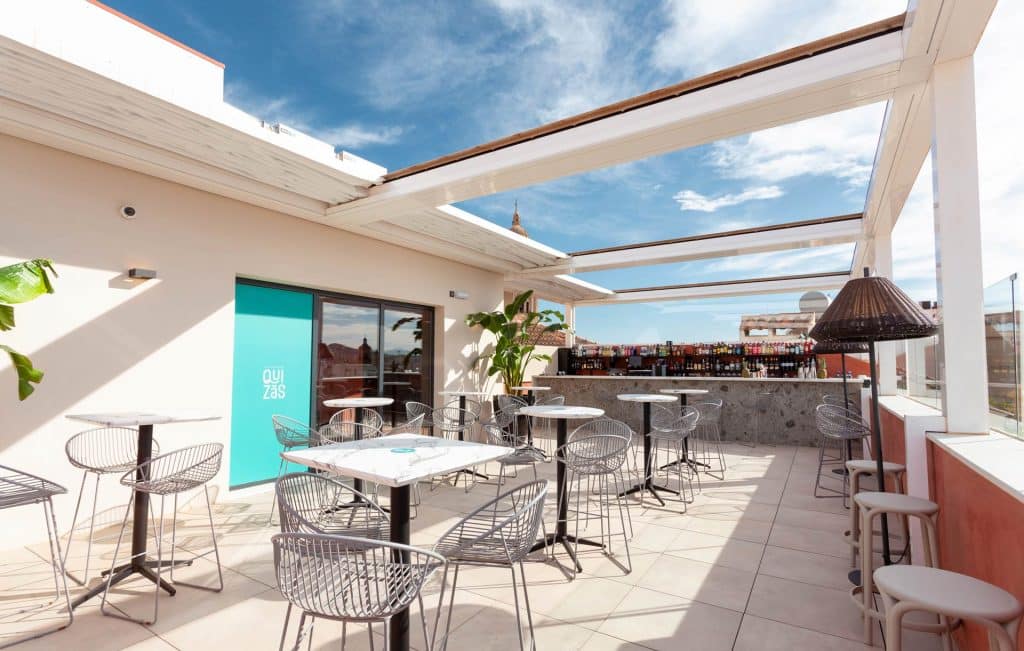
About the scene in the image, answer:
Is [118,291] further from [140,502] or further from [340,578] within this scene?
[340,578]

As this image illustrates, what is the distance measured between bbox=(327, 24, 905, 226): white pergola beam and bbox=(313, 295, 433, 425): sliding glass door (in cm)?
213

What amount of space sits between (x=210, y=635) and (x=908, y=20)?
461cm

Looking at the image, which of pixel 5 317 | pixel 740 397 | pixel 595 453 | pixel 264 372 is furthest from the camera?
pixel 740 397

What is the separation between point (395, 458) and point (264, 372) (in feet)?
11.9

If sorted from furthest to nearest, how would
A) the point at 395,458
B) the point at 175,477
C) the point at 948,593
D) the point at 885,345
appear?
1. the point at 885,345
2. the point at 175,477
3. the point at 395,458
4. the point at 948,593

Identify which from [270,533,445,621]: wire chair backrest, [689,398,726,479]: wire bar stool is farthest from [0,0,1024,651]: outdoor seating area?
[689,398,726,479]: wire bar stool

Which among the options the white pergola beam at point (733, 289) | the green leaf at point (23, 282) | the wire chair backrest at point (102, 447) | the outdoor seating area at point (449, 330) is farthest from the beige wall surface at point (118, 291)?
the white pergola beam at point (733, 289)

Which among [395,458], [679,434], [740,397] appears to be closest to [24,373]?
[395,458]

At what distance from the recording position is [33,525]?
11.9 feet

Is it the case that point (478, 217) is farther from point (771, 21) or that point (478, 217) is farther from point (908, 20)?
point (908, 20)

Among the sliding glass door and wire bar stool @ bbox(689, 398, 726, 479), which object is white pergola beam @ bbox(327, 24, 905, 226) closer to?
the sliding glass door

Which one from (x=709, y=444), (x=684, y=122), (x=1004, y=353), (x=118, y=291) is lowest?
(x=709, y=444)

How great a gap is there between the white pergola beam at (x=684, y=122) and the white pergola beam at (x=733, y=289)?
7.06 meters

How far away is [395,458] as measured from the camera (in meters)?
2.35
